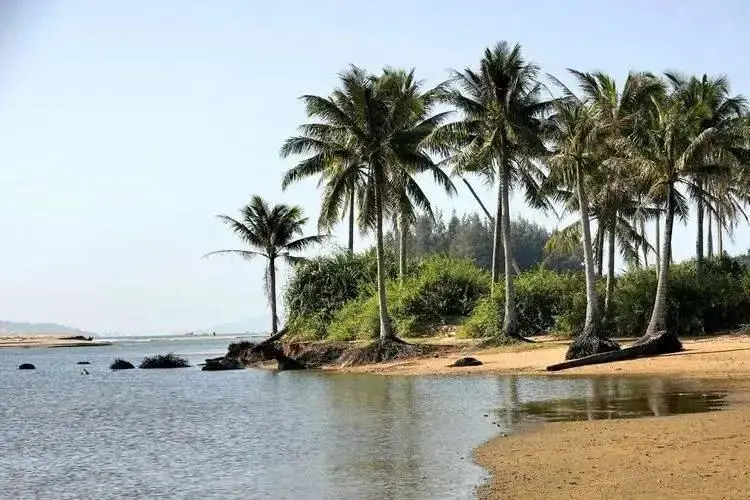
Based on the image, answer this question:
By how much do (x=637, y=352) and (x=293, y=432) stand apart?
1426 centimetres

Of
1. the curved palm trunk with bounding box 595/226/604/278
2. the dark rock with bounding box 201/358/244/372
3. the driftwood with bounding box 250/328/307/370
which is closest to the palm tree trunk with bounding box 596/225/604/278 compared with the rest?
the curved palm trunk with bounding box 595/226/604/278

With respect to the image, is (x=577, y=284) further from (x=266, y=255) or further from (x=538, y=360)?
(x=266, y=255)

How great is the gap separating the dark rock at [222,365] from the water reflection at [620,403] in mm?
22892

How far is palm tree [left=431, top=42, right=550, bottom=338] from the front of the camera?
115ft

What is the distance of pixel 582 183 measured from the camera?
32688 mm

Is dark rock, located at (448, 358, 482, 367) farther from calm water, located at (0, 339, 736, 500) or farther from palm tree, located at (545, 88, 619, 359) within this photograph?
palm tree, located at (545, 88, 619, 359)

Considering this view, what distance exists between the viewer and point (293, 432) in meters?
17.2

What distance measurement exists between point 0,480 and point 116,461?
1.96 m

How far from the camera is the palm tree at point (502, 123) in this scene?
115 ft

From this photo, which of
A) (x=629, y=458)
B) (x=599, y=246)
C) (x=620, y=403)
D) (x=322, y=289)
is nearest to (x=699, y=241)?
(x=599, y=246)

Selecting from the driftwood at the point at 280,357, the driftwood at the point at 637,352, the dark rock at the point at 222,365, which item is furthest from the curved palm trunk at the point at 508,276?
the dark rock at the point at 222,365

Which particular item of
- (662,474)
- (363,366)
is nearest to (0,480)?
(662,474)

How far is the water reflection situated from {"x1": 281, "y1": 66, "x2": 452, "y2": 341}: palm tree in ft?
54.2

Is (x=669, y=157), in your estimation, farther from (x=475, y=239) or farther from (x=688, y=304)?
(x=475, y=239)
